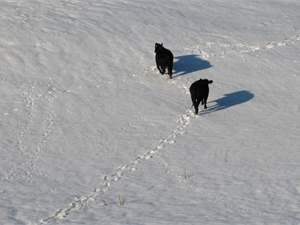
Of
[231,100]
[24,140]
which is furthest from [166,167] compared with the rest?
[231,100]

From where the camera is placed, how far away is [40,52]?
2262 centimetres

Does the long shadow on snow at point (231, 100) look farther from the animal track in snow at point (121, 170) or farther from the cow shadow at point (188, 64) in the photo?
the cow shadow at point (188, 64)

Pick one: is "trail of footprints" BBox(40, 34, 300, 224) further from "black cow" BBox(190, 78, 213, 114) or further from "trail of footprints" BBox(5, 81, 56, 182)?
"trail of footprints" BBox(5, 81, 56, 182)

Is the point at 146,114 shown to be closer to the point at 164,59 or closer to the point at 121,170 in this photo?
the point at 164,59

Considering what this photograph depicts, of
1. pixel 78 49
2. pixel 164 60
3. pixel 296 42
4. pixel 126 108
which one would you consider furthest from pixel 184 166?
pixel 296 42

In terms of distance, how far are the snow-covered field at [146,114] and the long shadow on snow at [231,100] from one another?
4 centimetres

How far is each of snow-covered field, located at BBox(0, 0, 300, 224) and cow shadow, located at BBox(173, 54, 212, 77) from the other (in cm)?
8

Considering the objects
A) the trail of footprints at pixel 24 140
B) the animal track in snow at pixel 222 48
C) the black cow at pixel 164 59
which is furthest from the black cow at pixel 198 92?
the animal track in snow at pixel 222 48

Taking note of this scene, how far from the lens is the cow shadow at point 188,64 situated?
21.7m

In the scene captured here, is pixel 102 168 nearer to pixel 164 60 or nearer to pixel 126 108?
pixel 126 108

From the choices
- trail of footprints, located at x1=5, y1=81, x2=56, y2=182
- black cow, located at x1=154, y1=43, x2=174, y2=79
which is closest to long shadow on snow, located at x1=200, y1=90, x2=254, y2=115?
black cow, located at x1=154, y1=43, x2=174, y2=79

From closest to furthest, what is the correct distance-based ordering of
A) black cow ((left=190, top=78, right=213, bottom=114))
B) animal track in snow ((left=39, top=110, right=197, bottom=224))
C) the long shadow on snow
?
animal track in snow ((left=39, top=110, right=197, bottom=224)), black cow ((left=190, top=78, right=213, bottom=114)), the long shadow on snow

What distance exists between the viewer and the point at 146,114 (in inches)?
711

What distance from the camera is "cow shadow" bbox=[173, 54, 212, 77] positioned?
21719 millimetres
